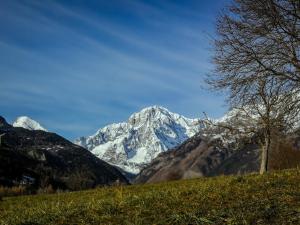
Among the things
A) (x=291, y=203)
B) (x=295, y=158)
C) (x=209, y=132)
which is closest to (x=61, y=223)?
(x=291, y=203)

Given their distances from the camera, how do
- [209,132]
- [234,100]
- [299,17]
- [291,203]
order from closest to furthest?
[291,203]
[299,17]
[234,100]
[209,132]

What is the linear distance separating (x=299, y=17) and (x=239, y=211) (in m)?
10.1

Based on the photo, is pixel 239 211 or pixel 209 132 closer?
pixel 239 211

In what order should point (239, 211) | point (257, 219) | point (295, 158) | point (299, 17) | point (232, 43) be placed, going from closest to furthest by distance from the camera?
point (257, 219)
point (239, 211)
point (299, 17)
point (232, 43)
point (295, 158)

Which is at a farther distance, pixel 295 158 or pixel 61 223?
pixel 295 158

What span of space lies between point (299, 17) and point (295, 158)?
63.2m

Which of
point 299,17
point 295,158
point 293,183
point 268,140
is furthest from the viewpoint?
point 295,158

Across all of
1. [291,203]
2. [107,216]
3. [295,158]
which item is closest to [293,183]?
[291,203]

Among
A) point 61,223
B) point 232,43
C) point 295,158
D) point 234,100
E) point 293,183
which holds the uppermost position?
point 295,158

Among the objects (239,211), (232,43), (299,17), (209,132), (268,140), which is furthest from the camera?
(209,132)

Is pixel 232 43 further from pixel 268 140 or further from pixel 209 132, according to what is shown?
pixel 209 132

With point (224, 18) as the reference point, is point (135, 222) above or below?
below

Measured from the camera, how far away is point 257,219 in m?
8.54

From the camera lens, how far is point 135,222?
8.84 meters
